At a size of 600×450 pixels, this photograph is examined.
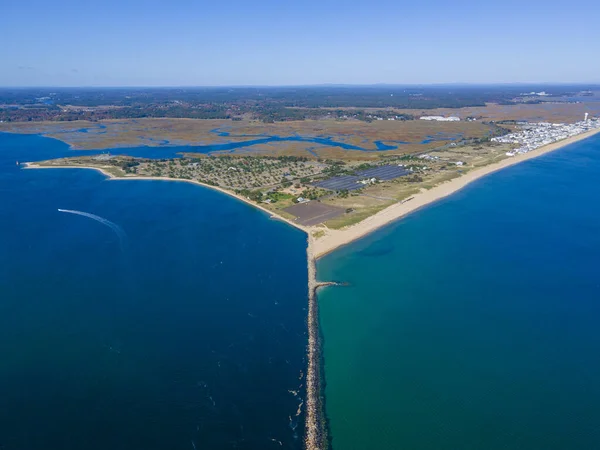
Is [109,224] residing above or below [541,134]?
below

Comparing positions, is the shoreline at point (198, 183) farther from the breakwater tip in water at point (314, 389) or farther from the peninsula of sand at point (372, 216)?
the breakwater tip in water at point (314, 389)

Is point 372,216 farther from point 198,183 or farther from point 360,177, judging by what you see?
point 198,183

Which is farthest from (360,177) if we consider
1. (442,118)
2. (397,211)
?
(442,118)

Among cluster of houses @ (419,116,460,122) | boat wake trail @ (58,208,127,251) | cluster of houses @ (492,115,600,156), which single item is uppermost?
cluster of houses @ (419,116,460,122)

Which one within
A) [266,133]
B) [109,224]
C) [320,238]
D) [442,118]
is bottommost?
[320,238]

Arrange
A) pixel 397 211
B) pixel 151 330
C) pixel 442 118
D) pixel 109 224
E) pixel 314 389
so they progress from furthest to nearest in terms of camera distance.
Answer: pixel 442 118 < pixel 397 211 < pixel 109 224 < pixel 151 330 < pixel 314 389

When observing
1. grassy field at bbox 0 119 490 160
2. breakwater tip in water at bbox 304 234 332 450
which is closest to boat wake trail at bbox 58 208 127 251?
breakwater tip in water at bbox 304 234 332 450

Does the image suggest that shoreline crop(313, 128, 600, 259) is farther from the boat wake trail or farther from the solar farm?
the boat wake trail
